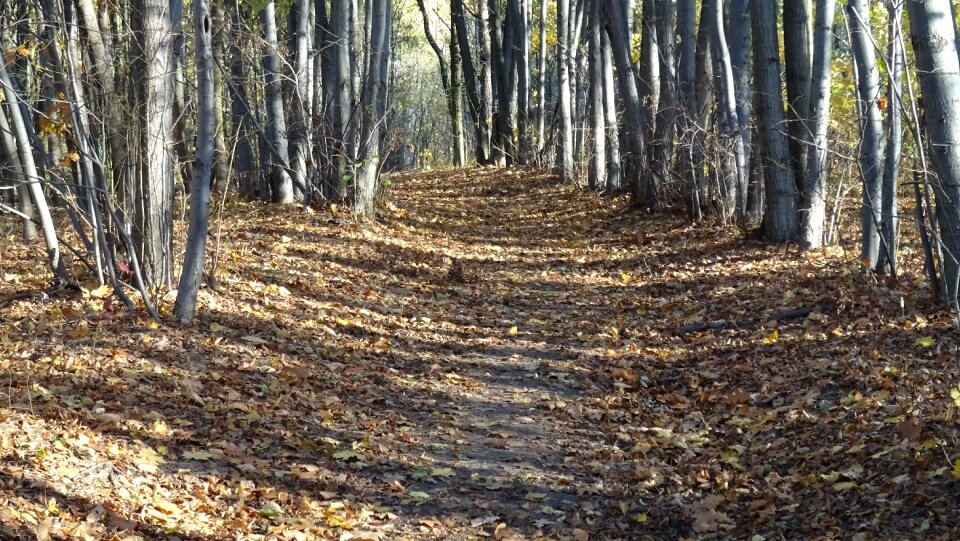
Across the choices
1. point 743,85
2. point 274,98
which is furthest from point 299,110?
point 743,85

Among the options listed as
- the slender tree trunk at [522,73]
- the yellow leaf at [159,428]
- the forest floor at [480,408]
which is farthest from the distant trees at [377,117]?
the yellow leaf at [159,428]

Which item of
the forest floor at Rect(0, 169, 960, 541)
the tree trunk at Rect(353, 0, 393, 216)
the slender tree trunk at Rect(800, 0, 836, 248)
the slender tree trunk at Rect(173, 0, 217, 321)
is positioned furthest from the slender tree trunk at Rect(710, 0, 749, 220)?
the slender tree trunk at Rect(173, 0, 217, 321)

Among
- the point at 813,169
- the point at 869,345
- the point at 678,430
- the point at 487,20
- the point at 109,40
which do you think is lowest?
the point at 678,430

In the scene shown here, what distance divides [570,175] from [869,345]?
47.2ft

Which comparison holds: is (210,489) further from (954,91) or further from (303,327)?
(954,91)

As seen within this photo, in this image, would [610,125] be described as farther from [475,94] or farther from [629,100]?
[475,94]

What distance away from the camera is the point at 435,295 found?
10375 millimetres

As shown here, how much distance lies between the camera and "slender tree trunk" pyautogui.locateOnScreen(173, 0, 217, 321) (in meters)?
7.05

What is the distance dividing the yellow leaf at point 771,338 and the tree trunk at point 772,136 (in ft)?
11.9

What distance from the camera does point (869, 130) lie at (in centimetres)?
875

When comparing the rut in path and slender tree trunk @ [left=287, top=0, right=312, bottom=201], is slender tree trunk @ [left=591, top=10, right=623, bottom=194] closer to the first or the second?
the rut in path

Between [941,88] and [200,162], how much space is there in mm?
5435

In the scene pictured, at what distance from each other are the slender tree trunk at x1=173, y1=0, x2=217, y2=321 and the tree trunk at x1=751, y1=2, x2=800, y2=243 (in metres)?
6.70

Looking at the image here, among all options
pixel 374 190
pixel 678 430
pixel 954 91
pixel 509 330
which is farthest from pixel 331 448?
pixel 374 190
